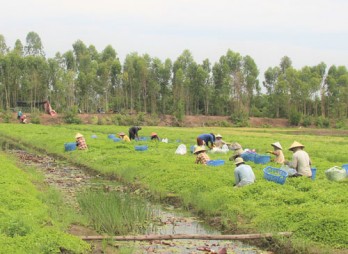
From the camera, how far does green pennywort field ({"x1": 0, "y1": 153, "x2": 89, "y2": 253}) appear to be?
7.53 metres

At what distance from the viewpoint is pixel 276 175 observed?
12.8 metres

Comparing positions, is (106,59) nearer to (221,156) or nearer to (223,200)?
(221,156)

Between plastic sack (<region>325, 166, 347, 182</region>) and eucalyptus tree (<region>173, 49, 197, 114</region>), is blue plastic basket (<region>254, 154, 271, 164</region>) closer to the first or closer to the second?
plastic sack (<region>325, 166, 347, 182</region>)

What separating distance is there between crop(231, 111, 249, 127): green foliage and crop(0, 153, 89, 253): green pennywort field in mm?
57200

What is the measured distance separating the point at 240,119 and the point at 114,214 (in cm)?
5988

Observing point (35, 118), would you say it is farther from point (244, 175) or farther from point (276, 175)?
A: point (276, 175)

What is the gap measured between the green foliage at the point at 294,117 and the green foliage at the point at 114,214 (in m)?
61.4

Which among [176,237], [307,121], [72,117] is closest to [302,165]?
[176,237]

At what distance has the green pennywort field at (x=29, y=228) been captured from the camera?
753 cm

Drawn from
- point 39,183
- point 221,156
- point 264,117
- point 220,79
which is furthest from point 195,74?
point 39,183

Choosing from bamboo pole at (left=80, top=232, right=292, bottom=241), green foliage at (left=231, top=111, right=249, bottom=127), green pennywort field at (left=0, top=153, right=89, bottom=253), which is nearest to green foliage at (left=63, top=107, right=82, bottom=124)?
green foliage at (left=231, top=111, right=249, bottom=127)

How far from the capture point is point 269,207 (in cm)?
1049

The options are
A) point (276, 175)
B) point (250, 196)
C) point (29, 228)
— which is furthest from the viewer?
point (276, 175)

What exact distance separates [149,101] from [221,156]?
176 ft
